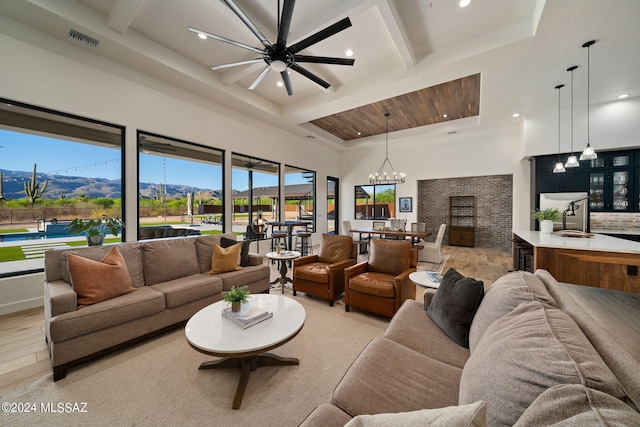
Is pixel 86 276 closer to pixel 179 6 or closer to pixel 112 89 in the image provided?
pixel 112 89

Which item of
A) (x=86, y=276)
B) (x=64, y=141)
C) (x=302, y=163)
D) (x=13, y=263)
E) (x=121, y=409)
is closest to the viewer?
(x=121, y=409)

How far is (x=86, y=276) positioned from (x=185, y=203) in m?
3.09

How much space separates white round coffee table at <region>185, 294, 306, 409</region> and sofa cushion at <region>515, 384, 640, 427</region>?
4.72 feet

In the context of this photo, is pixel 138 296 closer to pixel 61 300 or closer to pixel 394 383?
pixel 61 300

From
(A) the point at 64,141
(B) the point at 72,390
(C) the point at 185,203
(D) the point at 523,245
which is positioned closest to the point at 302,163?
(C) the point at 185,203

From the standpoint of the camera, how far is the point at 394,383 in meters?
1.27

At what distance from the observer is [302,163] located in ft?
25.3

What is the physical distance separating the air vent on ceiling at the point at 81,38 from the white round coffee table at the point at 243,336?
4.01m

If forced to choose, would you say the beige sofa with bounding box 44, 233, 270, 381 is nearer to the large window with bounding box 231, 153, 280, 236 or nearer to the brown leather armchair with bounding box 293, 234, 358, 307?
the brown leather armchair with bounding box 293, 234, 358, 307

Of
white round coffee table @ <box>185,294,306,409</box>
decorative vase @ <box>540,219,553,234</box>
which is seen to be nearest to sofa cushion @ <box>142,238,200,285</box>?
white round coffee table @ <box>185,294,306,409</box>

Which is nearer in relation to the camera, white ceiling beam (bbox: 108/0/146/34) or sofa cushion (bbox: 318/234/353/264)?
white ceiling beam (bbox: 108/0/146/34)

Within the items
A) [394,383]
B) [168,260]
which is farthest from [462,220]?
[168,260]

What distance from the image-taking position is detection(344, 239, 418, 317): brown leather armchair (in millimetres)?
2768

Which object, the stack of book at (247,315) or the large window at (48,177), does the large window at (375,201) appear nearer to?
the large window at (48,177)
